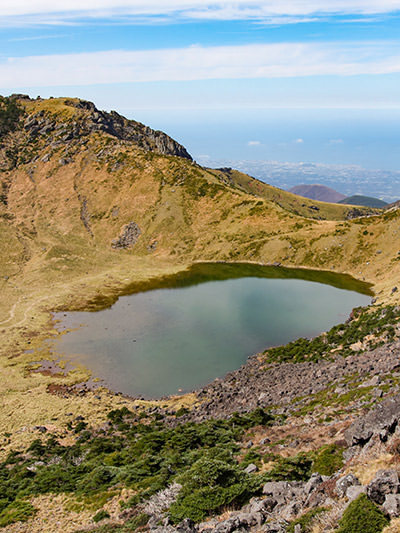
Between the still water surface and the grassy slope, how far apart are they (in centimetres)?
660

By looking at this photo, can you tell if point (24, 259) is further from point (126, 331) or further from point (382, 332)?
point (382, 332)

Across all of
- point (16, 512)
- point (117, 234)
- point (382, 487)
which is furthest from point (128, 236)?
point (382, 487)

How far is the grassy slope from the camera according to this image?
93.7 m

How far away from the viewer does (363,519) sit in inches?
690

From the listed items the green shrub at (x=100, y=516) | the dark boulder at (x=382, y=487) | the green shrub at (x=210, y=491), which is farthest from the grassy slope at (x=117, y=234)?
the dark boulder at (x=382, y=487)

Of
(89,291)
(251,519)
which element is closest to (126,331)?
(89,291)

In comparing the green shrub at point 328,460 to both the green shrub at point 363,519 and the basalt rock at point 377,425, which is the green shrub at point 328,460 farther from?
the green shrub at point 363,519

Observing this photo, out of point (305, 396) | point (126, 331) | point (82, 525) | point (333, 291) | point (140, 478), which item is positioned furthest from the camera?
point (333, 291)

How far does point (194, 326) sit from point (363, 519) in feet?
205

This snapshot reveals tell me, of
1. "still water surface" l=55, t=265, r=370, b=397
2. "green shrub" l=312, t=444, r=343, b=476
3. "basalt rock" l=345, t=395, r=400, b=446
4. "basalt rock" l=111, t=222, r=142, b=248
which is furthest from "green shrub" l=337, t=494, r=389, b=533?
"basalt rock" l=111, t=222, r=142, b=248

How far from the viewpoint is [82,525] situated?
27.3 metres

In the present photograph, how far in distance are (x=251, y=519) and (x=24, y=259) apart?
11856 cm

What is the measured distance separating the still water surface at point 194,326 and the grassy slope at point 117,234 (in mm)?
6595

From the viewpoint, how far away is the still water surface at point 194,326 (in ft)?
208
